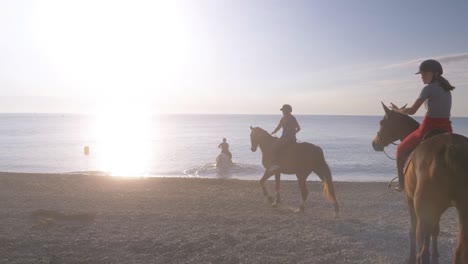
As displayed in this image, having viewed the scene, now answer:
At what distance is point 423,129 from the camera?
633 centimetres

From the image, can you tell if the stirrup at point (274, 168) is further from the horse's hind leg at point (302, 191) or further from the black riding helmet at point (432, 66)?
the black riding helmet at point (432, 66)

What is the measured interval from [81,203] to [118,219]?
3.45m

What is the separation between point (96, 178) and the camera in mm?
20156

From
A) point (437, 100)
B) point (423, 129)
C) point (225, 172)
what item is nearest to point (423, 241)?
point (423, 129)

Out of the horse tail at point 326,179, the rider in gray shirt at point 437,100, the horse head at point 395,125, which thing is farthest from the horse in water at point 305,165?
the rider in gray shirt at point 437,100

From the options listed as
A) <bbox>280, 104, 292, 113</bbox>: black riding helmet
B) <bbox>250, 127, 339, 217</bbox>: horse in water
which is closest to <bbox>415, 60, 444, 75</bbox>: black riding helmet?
<bbox>250, 127, 339, 217</bbox>: horse in water

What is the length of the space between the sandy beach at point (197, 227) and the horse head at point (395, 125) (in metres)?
2.42

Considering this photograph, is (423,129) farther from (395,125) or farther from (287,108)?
(287,108)

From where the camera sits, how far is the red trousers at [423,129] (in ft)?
20.3

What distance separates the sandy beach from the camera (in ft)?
24.7

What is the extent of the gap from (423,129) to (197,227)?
587cm

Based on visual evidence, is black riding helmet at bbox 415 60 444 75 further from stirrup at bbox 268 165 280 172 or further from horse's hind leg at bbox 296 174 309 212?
stirrup at bbox 268 165 280 172

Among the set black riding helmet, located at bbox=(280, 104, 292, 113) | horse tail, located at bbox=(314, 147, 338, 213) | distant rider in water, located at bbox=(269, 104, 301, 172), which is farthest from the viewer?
black riding helmet, located at bbox=(280, 104, 292, 113)

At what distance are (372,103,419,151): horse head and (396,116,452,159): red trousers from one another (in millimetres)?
944
